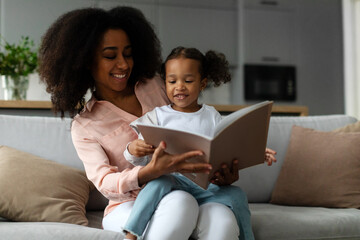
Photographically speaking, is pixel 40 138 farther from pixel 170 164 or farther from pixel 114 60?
pixel 170 164

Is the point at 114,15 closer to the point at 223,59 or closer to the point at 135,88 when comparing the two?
the point at 135,88

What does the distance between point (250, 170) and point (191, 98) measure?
709 millimetres

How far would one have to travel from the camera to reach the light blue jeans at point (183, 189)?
1.34 meters

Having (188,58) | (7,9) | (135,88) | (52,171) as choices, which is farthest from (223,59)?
(7,9)

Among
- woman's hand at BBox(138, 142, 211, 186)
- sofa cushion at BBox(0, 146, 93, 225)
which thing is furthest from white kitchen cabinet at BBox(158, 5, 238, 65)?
woman's hand at BBox(138, 142, 211, 186)

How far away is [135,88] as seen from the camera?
178cm

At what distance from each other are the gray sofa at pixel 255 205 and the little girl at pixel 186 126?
171 millimetres

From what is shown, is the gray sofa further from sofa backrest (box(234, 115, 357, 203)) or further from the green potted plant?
the green potted plant

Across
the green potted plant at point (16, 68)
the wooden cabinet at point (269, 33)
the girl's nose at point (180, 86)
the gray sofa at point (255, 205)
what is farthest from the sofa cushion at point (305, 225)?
the wooden cabinet at point (269, 33)

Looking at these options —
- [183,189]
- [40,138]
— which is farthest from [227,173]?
[40,138]

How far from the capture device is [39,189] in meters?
1.71

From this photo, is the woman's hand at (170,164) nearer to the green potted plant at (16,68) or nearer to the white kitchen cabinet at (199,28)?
the green potted plant at (16,68)

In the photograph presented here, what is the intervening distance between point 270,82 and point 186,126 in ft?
13.4

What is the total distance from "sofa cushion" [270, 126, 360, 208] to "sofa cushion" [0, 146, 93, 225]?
90 cm
